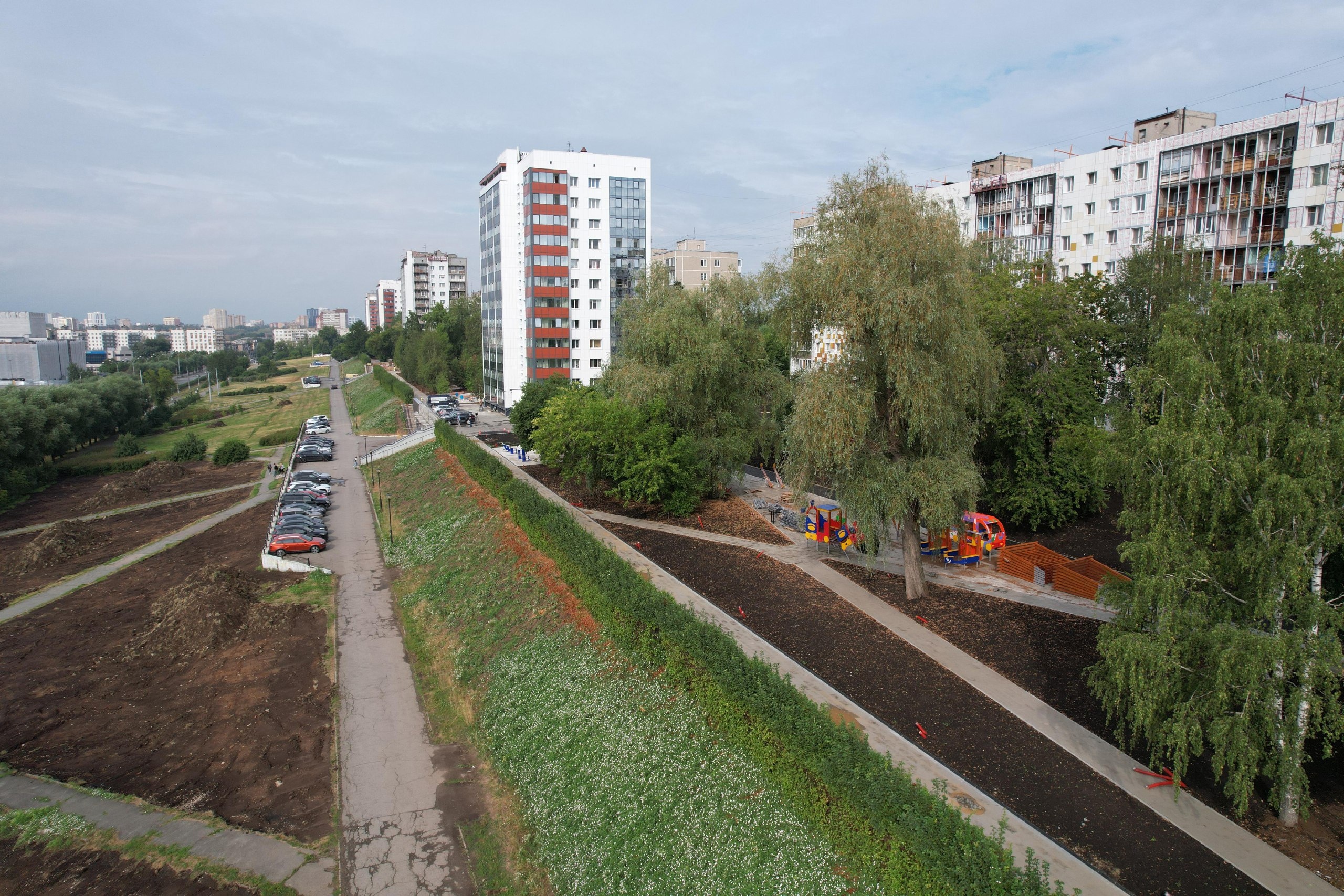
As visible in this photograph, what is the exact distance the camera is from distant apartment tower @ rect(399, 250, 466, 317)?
178750mm

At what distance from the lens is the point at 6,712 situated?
2188cm

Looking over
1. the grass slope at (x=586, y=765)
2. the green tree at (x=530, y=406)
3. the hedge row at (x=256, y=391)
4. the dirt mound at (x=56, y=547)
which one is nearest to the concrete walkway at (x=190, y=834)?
the grass slope at (x=586, y=765)

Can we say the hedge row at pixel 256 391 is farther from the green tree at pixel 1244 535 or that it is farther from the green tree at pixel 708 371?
the green tree at pixel 1244 535

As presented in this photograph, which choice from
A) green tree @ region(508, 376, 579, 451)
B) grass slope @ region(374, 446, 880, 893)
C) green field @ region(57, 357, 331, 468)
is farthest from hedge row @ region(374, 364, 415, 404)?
grass slope @ region(374, 446, 880, 893)

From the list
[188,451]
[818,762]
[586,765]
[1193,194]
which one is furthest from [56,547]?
[1193,194]

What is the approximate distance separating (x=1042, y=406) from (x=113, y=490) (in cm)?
5985

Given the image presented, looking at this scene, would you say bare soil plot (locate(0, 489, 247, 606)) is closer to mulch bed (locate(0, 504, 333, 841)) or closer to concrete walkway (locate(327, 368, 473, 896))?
mulch bed (locate(0, 504, 333, 841))

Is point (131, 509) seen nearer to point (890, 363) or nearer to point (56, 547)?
point (56, 547)

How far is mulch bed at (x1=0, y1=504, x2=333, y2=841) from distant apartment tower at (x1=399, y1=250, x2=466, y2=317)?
155m

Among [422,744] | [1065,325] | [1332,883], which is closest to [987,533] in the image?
[1065,325]

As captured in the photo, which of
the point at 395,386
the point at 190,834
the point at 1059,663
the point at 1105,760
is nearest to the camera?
the point at 1105,760

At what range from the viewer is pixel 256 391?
5049 inches

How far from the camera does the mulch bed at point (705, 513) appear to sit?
28.3 meters

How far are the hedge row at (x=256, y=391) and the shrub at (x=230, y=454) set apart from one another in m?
66.0
